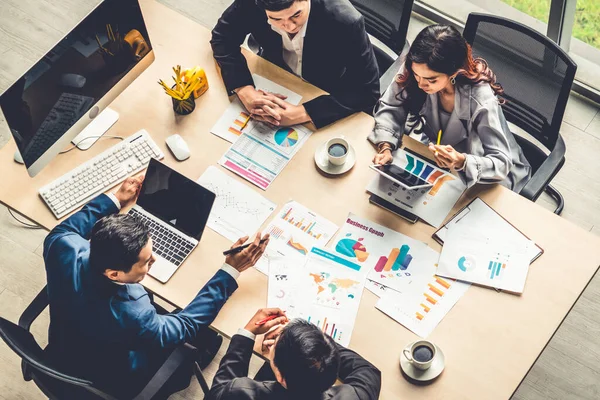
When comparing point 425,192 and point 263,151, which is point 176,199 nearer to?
point 263,151

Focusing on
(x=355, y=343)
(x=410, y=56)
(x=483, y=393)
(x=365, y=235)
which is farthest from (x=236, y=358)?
(x=410, y=56)

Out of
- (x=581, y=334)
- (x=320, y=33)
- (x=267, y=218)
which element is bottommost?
(x=581, y=334)

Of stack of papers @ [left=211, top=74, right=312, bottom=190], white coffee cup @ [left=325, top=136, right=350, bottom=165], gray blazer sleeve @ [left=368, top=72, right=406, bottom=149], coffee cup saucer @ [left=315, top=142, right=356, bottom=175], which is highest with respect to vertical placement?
gray blazer sleeve @ [left=368, top=72, right=406, bottom=149]

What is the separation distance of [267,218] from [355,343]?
1.85 feet

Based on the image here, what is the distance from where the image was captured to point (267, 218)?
2514 mm

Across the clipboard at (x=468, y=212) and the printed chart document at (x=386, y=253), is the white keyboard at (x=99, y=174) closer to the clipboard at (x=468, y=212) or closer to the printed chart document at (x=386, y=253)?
the printed chart document at (x=386, y=253)

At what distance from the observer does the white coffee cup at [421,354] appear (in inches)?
85.0

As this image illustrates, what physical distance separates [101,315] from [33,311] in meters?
0.40

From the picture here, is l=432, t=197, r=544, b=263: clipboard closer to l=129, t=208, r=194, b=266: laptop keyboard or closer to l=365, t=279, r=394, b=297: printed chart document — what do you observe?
l=365, t=279, r=394, b=297: printed chart document

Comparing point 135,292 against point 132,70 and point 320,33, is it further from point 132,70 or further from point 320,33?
point 320,33

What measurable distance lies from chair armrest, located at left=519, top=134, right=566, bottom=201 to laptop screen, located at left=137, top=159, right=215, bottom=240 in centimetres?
121

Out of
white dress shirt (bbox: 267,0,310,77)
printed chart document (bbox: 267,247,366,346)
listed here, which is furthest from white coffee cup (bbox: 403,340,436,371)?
white dress shirt (bbox: 267,0,310,77)

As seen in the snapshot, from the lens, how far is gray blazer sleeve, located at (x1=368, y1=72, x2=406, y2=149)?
262cm

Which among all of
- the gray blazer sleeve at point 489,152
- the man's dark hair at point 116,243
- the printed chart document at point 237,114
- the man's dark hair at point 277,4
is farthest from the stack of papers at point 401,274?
the man's dark hair at point 277,4
